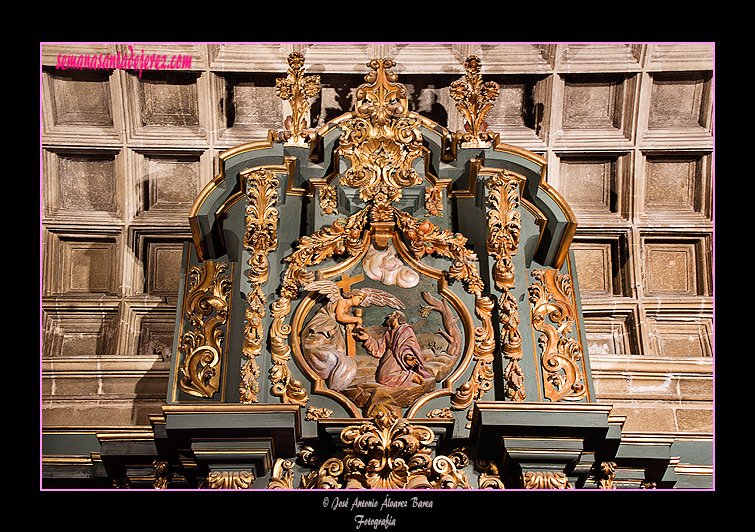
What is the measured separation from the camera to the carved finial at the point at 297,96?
28.1ft

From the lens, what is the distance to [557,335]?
7496 millimetres

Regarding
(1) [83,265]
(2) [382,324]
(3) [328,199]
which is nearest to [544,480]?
(2) [382,324]

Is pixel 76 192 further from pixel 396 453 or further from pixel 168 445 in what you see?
pixel 396 453

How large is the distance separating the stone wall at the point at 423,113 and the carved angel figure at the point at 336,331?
272 cm

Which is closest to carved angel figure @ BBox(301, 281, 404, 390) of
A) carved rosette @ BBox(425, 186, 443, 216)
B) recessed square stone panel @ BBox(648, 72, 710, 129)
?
carved rosette @ BBox(425, 186, 443, 216)

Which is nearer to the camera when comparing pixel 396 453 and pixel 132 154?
pixel 396 453

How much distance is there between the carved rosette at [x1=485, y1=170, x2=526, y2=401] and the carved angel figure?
32.5 inches

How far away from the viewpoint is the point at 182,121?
10125 mm

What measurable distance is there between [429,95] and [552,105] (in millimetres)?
1284

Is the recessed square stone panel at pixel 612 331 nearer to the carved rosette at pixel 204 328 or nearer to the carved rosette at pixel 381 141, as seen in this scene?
the carved rosette at pixel 381 141

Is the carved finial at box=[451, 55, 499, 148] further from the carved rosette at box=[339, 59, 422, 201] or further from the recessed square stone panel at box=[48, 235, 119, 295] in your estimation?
the recessed square stone panel at box=[48, 235, 119, 295]

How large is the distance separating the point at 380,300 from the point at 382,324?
229 mm

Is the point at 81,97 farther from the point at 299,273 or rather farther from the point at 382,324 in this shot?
the point at 382,324

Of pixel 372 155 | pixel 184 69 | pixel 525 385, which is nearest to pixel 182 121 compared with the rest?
pixel 184 69
